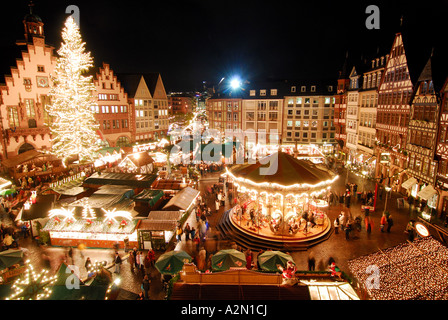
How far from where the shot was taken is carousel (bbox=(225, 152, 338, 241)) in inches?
662

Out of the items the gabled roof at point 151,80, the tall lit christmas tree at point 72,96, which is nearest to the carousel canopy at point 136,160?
the tall lit christmas tree at point 72,96

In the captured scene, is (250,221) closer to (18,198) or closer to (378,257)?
(378,257)

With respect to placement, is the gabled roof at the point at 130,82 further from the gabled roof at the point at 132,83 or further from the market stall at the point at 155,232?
the market stall at the point at 155,232

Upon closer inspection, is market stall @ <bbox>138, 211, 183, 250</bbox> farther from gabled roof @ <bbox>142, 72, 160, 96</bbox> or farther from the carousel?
gabled roof @ <bbox>142, 72, 160, 96</bbox>

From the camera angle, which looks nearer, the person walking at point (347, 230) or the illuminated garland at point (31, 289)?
the illuminated garland at point (31, 289)

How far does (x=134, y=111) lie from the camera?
46.6 m

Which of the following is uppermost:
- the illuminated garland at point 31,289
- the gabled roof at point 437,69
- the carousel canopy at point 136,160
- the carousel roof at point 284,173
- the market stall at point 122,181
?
the gabled roof at point 437,69

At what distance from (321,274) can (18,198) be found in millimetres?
22676

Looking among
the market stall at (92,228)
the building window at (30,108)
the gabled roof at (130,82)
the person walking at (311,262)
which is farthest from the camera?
the gabled roof at (130,82)

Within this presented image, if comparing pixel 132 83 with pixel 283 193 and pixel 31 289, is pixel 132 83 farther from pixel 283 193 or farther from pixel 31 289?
pixel 31 289

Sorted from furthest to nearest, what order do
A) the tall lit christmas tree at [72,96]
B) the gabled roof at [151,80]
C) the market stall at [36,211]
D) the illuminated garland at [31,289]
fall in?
the gabled roof at [151,80] → the tall lit christmas tree at [72,96] → the market stall at [36,211] → the illuminated garland at [31,289]

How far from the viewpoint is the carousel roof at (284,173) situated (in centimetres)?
1689

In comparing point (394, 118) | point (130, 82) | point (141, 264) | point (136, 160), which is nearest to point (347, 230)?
point (141, 264)
